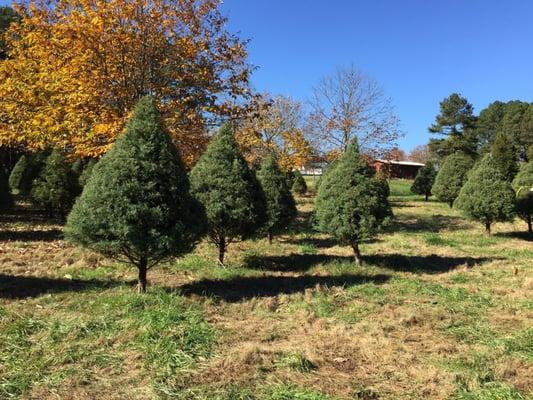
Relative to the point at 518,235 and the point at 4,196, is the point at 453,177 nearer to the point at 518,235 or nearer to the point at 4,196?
the point at 518,235

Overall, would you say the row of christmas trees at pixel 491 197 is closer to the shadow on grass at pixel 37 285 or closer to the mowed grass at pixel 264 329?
the mowed grass at pixel 264 329

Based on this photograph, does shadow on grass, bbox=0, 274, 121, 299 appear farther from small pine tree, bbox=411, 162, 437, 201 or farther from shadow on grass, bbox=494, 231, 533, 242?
small pine tree, bbox=411, 162, 437, 201

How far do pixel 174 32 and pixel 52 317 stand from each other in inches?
385

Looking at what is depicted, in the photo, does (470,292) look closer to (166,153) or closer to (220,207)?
(220,207)

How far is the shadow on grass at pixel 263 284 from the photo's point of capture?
746cm

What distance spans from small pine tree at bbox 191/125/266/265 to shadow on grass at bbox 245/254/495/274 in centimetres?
86

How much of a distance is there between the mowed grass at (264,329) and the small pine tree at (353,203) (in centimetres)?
79

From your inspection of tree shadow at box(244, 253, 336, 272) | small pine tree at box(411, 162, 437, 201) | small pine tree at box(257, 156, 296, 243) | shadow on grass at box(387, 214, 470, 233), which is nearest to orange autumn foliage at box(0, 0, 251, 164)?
small pine tree at box(257, 156, 296, 243)

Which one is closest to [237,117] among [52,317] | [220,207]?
[220,207]

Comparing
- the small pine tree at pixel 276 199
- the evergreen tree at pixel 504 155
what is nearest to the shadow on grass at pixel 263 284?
the small pine tree at pixel 276 199

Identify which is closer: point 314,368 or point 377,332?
point 314,368

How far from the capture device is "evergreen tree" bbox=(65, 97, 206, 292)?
6.74 m

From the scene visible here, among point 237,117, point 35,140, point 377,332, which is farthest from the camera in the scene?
point 237,117

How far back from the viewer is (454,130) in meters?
60.1
